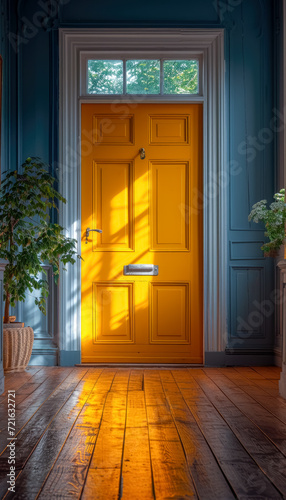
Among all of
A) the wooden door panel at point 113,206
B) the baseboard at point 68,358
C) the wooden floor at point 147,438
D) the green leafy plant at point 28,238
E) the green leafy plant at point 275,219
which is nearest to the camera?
the wooden floor at point 147,438

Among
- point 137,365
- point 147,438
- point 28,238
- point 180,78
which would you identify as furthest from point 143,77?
point 147,438

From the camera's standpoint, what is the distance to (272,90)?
5.34 metres

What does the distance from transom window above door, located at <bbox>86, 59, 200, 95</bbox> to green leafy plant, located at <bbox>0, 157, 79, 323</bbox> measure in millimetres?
Result: 1030

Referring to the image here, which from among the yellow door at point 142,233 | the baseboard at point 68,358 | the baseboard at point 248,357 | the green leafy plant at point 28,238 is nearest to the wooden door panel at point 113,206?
the yellow door at point 142,233

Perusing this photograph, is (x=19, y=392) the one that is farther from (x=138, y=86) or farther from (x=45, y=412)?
(x=138, y=86)

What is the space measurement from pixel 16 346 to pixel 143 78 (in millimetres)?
2619

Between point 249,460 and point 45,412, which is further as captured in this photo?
point 45,412

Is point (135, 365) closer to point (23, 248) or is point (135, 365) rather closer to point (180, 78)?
point (23, 248)

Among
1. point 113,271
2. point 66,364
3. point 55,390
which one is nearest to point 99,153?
point 113,271

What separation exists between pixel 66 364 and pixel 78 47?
2.83m

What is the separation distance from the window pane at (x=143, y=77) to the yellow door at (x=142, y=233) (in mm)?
158

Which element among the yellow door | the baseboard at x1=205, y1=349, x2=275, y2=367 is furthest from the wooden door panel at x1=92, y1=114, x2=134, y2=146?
the baseboard at x1=205, y1=349, x2=275, y2=367

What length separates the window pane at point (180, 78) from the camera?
213 inches

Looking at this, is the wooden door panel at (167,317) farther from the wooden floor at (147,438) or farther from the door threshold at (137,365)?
the wooden floor at (147,438)
